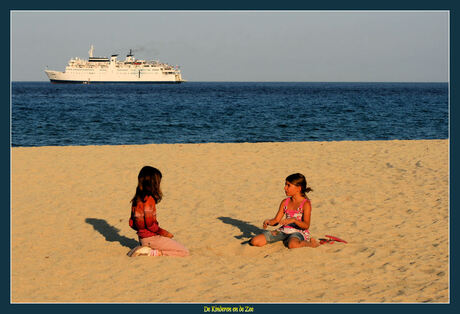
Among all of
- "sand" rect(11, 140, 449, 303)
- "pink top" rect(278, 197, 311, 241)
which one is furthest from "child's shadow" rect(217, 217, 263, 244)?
"pink top" rect(278, 197, 311, 241)

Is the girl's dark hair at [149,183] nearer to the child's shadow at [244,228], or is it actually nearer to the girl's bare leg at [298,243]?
the child's shadow at [244,228]

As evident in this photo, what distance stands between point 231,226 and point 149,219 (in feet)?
6.55

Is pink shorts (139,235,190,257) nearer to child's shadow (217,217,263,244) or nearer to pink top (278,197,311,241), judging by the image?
child's shadow (217,217,263,244)

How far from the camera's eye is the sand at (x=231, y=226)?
216 inches

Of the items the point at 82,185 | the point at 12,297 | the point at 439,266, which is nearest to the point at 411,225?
the point at 439,266

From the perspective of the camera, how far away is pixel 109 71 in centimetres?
12425

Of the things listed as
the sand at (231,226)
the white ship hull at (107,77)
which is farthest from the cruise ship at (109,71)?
the sand at (231,226)

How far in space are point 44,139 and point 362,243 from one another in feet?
80.0

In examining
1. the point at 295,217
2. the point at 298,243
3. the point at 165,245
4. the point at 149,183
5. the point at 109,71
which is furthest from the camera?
the point at 109,71

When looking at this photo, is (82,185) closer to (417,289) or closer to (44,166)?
(44,166)

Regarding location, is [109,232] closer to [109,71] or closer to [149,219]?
[149,219]

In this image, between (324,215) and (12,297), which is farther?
(324,215)

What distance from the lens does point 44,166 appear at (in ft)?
42.2

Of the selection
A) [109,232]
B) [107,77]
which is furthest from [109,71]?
[109,232]
